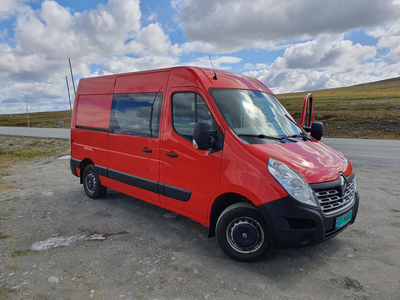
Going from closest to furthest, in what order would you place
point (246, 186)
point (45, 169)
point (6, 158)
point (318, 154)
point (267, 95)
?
1. point (246, 186)
2. point (318, 154)
3. point (267, 95)
4. point (45, 169)
5. point (6, 158)

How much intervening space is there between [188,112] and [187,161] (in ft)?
2.09

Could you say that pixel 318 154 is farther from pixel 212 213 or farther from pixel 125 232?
pixel 125 232

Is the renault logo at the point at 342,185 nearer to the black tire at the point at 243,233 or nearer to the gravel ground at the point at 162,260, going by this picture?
the gravel ground at the point at 162,260

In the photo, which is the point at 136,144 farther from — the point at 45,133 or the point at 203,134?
the point at 45,133

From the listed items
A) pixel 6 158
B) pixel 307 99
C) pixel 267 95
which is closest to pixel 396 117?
pixel 307 99

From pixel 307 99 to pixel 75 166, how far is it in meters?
5.22

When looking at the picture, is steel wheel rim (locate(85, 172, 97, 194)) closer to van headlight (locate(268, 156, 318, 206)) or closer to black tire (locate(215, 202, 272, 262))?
black tire (locate(215, 202, 272, 262))

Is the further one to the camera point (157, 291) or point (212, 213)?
point (212, 213)

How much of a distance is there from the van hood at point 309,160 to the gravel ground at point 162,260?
1.00 m

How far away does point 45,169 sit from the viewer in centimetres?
897

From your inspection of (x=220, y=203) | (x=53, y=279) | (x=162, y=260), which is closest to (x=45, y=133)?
(x=53, y=279)

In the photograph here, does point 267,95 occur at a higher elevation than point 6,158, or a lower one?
higher

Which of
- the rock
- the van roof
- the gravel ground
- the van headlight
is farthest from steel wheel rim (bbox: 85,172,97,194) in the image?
the van headlight

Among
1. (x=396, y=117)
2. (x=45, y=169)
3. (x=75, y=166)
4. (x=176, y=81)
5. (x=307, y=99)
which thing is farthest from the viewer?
(x=396, y=117)
